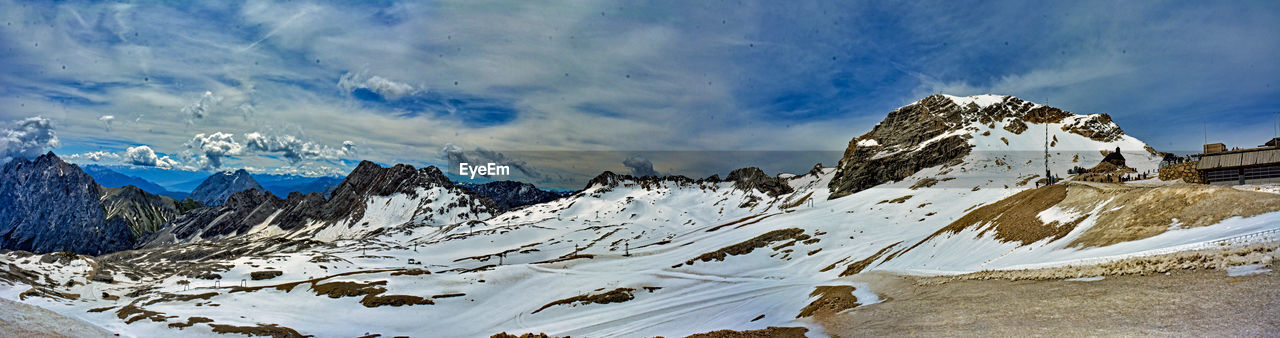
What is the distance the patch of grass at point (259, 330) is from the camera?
56.9 m

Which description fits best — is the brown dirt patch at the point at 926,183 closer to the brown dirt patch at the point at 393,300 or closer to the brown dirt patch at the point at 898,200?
the brown dirt patch at the point at 898,200

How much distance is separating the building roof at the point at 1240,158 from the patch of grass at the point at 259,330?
8913 cm

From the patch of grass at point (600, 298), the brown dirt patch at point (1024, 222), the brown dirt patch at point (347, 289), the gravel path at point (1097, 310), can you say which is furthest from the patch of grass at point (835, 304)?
the brown dirt patch at point (347, 289)

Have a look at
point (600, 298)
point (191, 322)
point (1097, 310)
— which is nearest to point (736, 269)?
point (600, 298)

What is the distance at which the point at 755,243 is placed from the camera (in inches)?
4358

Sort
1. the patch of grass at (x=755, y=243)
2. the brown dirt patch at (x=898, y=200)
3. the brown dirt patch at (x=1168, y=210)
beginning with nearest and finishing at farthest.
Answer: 1. the brown dirt patch at (x=1168, y=210)
2. the patch of grass at (x=755, y=243)
3. the brown dirt patch at (x=898, y=200)

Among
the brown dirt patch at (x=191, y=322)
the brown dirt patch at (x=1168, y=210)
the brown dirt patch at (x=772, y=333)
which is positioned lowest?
the brown dirt patch at (x=191, y=322)

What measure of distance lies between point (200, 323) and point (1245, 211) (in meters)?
85.8

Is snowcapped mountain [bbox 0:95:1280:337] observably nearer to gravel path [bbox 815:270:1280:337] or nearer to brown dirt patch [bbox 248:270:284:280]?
brown dirt patch [bbox 248:270:284:280]

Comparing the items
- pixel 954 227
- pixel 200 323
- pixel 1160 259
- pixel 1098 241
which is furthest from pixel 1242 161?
pixel 200 323

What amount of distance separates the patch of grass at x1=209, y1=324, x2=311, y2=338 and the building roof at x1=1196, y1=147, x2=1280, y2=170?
8913 cm

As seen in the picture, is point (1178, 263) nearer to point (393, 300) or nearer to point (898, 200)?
point (393, 300)

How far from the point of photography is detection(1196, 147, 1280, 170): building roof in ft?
141

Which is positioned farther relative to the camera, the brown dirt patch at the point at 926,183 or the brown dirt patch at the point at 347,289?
the brown dirt patch at the point at 926,183
